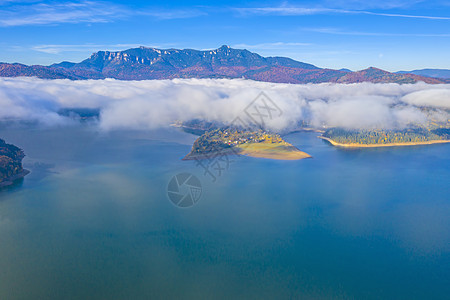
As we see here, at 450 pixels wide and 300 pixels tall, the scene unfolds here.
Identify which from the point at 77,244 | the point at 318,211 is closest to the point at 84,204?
the point at 77,244

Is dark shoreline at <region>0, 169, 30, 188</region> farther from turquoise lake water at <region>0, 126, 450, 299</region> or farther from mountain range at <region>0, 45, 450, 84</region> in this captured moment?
mountain range at <region>0, 45, 450, 84</region>

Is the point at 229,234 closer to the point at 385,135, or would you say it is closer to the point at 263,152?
the point at 263,152

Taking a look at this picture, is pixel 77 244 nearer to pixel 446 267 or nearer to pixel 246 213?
pixel 246 213

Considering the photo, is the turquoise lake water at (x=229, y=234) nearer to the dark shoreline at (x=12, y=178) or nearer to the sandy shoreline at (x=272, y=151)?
the dark shoreline at (x=12, y=178)

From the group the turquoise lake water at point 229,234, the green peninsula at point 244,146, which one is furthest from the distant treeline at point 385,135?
the turquoise lake water at point 229,234

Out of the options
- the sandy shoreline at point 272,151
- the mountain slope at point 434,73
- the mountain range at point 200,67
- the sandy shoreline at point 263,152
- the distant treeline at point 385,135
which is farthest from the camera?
the mountain slope at point 434,73

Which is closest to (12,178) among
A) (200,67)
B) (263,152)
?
(263,152)

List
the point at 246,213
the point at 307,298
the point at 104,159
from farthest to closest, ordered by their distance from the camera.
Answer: the point at 104,159, the point at 246,213, the point at 307,298
